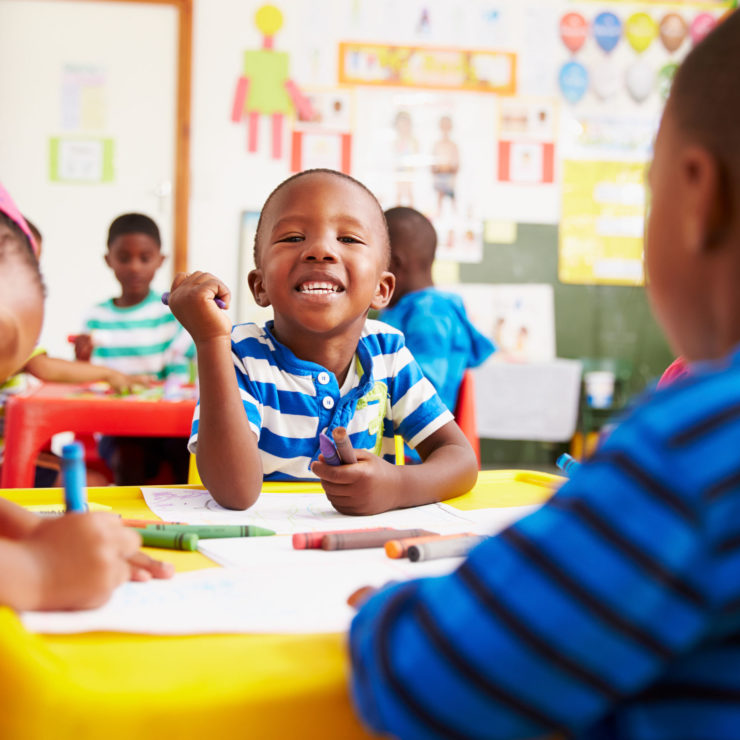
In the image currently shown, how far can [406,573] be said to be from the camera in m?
0.56

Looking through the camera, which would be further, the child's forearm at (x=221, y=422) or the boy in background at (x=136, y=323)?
the boy in background at (x=136, y=323)

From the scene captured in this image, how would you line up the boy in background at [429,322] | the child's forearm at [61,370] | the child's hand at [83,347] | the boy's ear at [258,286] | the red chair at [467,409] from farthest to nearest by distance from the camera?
1. the child's hand at [83,347]
2. the child's forearm at [61,370]
3. the boy in background at [429,322]
4. the red chair at [467,409]
5. the boy's ear at [258,286]

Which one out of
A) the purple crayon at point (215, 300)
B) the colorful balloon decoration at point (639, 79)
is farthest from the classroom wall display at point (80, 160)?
the purple crayon at point (215, 300)

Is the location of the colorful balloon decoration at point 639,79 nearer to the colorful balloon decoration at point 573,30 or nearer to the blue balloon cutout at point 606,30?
the blue balloon cutout at point 606,30

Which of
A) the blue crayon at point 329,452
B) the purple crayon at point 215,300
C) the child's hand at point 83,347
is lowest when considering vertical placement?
the child's hand at point 83,347

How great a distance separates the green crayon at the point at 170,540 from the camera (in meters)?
0.61

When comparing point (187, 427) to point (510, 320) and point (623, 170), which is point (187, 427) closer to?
point (510, 320)

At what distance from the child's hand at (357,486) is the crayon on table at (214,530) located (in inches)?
4.6

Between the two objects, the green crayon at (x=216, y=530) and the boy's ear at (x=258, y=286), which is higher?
the boy's ear at (x=258, y=286)

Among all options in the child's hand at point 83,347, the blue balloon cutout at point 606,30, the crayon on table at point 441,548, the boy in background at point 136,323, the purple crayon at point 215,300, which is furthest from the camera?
the blue balloon cutout at point 606,30

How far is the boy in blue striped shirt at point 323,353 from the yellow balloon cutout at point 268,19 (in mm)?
3041

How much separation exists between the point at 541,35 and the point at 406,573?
13.2 feet

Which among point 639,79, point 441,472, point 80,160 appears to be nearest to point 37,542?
point 441,472

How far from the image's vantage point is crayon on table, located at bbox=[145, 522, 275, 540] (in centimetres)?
65
